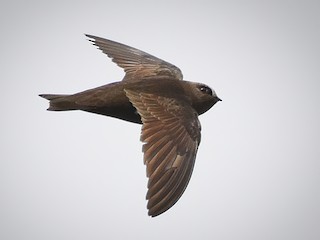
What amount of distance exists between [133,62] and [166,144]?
320 centimetres

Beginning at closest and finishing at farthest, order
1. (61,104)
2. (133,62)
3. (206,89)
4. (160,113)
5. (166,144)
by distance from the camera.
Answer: (166,144) → (160,113) → (61,104) → (206,89) → (133,62)

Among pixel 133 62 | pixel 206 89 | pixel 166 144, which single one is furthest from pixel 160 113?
pixel 133 62

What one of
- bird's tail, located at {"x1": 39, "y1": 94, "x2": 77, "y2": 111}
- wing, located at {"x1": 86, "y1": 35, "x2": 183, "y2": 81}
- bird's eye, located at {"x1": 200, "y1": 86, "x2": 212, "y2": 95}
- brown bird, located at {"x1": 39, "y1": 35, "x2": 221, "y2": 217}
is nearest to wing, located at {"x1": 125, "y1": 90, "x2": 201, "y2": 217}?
brown bird, located at {"x1": 39, "y1": 35, "x2": 221, "y2": 217}

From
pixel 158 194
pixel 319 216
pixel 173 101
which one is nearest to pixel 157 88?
pixel 173 101

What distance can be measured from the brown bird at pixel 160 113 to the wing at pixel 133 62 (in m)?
0.06

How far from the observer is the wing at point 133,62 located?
32.8 feet

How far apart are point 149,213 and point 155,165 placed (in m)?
0.70

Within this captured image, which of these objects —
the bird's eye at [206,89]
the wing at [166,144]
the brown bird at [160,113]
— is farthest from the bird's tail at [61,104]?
the bird's eye at [206,89]

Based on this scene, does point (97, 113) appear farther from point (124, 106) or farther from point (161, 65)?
point (161, 65)

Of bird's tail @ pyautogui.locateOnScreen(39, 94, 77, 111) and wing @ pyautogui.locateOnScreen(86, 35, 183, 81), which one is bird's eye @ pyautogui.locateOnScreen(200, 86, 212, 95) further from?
bird's tail @ pyautogui.locateOnScreen(39, 94, 77, 111)

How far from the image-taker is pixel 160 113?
781 cm

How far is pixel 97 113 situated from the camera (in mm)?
8297

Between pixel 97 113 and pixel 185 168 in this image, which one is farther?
pixel 97 113

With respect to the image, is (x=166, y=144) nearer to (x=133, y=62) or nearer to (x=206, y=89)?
(x=206, y=89)
